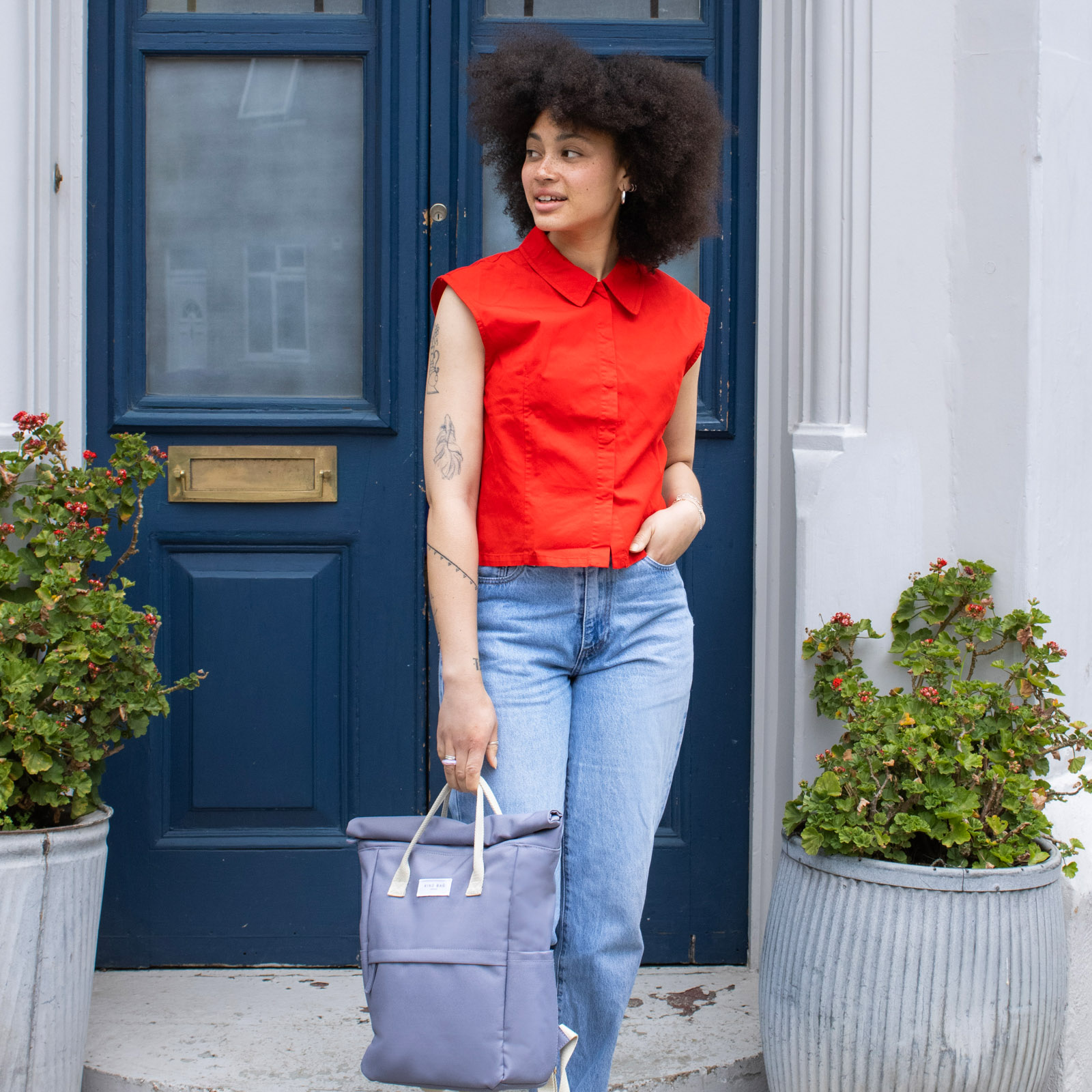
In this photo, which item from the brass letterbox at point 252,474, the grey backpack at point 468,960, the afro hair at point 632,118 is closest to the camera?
the grey backpack at point 468,960

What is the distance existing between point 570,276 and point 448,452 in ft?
1.19

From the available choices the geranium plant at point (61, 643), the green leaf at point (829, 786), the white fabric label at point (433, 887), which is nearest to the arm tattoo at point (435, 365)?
the white fabric label at point (433, 887)

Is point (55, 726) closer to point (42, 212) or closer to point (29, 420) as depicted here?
point (29, 420)

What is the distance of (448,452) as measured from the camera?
196 cm

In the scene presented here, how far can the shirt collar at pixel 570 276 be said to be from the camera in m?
2.03

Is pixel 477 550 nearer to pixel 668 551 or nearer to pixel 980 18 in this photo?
pixel 668 551

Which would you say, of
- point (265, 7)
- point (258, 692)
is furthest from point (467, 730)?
point (265, 7)

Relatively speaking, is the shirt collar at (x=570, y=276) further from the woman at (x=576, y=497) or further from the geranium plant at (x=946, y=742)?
the geranium plant at (x=946, y=742)

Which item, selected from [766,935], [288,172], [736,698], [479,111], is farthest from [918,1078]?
[288,172]

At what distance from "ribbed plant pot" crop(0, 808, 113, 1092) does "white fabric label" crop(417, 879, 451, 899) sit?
88cm

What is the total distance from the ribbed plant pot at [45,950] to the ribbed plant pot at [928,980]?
1376 mm

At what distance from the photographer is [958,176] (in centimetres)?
278

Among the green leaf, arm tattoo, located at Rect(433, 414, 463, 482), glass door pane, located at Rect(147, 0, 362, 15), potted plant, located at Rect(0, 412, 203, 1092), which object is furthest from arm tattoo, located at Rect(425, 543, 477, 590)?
glass door pane, located at Rect(147, 0, 362, 15)

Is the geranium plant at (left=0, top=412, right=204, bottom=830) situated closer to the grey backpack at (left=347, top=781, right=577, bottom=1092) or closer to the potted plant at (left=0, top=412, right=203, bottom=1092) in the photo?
the potted plant at (left=0, top=412, right=203, bottom=1092)
